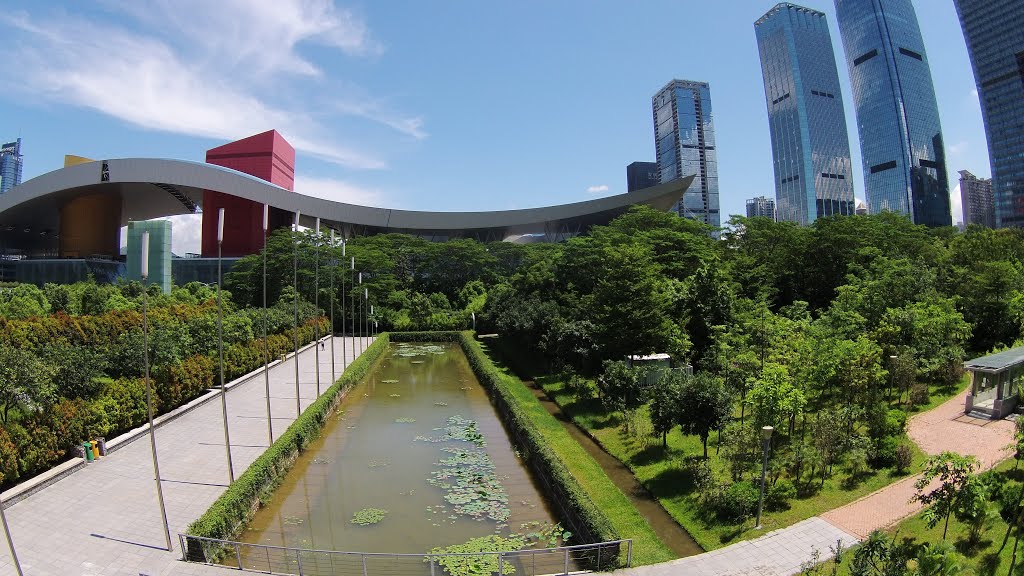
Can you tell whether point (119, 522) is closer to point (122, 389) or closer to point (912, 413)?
point (122, 389)

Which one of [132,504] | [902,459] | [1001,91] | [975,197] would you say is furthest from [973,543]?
[975,197]

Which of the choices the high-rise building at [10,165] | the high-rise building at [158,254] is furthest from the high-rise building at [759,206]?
the high-rise building at [10,165]

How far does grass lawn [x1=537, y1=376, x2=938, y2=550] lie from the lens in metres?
9.22

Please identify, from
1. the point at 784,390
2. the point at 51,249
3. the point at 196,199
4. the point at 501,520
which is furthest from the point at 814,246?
the point at 51,249

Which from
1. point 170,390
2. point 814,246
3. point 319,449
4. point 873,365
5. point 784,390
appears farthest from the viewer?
point 814,246

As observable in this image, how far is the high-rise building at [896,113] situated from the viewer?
284ft

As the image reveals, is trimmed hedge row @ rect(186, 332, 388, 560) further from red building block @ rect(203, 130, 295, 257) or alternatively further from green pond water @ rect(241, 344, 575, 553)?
red building block @ rect(203, 130, 295, 257)

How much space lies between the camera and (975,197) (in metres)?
95.0

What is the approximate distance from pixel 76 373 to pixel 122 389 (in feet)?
3.17

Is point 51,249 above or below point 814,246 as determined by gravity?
above

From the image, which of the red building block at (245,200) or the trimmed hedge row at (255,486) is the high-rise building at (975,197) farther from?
the trimmed hedge row at (255,486)

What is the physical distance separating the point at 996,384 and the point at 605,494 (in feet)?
28.3

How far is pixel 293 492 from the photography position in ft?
38.0

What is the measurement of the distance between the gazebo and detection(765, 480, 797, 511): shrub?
5422 millimetres
